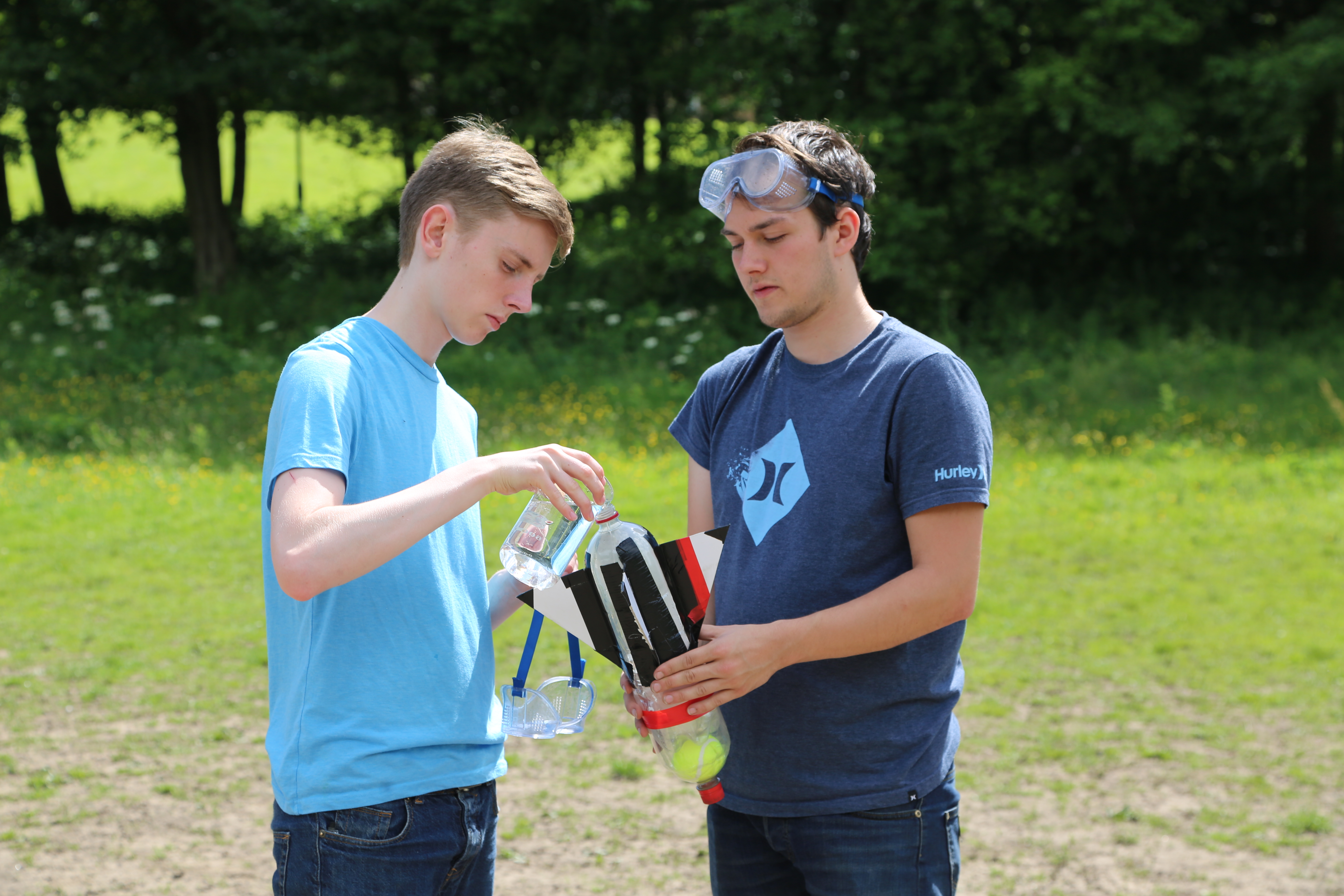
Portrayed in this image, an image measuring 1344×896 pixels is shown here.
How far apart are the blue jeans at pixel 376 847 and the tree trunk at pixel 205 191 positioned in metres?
18.8

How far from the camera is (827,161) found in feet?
7.35

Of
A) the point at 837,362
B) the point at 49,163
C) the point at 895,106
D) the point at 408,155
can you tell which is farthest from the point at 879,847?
the point at 49,163

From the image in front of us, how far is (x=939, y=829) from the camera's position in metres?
2.18

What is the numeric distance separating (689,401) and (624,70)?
18.5 metres

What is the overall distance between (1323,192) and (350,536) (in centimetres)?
2109

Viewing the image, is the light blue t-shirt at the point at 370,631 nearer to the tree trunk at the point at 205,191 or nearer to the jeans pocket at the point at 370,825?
the jeans pocket at the point at 370,825

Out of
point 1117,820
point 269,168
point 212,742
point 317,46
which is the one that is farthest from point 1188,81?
point 269,168

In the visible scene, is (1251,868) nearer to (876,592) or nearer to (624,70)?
(876,592)

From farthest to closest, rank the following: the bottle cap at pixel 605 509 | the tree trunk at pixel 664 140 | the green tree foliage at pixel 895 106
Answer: the tree trunk at pixel 664 140, the green tree foliage at pixel 895 106, the bottle cap at pixel 605 509

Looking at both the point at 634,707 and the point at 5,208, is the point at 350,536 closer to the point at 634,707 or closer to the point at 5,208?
the point at 634,707

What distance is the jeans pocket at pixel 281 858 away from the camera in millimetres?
1918

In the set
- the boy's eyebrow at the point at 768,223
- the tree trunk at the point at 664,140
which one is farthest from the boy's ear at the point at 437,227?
the tree trunk at the point at 664,140

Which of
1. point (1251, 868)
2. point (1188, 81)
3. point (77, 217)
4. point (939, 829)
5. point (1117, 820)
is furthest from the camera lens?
point (77, 217)

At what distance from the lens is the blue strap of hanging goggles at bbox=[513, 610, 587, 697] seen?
2.20 meters
